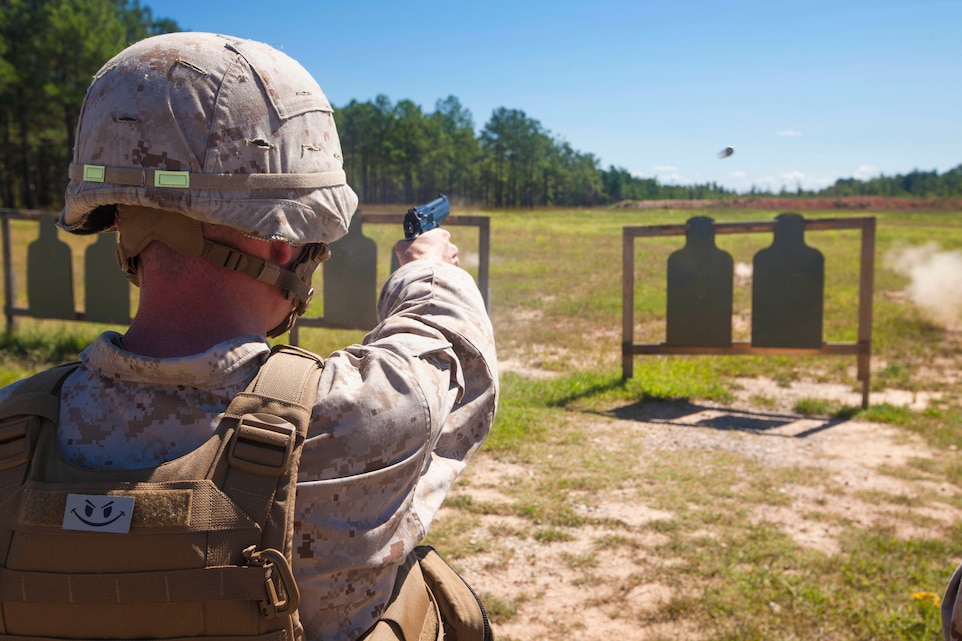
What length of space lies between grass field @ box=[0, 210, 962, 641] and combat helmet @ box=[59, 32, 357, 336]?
2.66 metres

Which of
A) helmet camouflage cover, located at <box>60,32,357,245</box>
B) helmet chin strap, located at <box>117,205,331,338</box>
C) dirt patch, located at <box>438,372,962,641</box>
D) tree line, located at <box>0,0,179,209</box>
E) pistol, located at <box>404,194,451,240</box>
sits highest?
tree line, located at <box>0,0,179,209</box>

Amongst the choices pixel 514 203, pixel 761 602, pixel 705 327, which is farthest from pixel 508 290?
pixel 514 203

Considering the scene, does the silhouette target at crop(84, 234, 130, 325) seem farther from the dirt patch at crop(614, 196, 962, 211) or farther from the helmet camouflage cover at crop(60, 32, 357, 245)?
the helmet camouflage cover at crop(60, 32, 357, 245)

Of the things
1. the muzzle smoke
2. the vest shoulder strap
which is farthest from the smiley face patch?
the muzzle smoke

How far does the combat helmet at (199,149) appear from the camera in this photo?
1291 mm

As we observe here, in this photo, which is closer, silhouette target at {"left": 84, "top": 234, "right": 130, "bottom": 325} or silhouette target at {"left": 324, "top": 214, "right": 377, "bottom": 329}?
silhouette target at {"left": 324, "top": 214, "right": 377, "bottom": 329}

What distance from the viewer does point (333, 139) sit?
1.49m

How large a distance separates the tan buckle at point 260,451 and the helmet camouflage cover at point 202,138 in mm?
345

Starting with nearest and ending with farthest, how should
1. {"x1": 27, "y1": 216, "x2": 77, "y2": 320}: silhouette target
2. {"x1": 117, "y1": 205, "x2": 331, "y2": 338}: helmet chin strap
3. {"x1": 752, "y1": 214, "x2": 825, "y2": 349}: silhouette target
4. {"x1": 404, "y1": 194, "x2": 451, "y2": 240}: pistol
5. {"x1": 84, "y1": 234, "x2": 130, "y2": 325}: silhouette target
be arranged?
{"x1": 117, "y1": 205, "x2": 331, "y2": 338}: helmet chin strap → {"x1": 404, "y1": 194, "x2": 451, "y2": 240}: pistol → {"x1": 752, "y1": 214, "x2": 825, "y2": 349}: silhouette target → {"x1": 84, "y1": 234, "x2": 130, "y2": 325}: silhouette target → {"x1": 27, "y1": 216, "x2": 77, "y2": 320}: silhouette target

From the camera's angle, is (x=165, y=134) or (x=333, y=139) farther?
Answer: (x=333, y=139)

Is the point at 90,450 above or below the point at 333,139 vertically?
below

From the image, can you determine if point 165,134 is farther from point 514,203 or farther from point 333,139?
point 514,203

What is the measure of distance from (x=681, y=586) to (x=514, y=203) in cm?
2825

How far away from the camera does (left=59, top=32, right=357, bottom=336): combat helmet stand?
1291 millimetres
